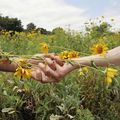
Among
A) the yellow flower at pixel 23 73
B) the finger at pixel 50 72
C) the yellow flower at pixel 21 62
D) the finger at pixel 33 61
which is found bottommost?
the finger at pixel 50 72

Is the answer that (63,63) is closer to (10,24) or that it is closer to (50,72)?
(50,72)

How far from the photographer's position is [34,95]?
293 cm

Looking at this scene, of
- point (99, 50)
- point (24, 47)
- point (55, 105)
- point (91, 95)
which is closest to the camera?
point (99, 50)

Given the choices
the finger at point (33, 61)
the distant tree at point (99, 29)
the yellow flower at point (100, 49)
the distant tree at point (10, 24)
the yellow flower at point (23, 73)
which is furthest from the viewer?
the distant tree at point (10, 24)

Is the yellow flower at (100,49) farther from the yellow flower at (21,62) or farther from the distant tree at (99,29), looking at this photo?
the distant tree at (99,29)

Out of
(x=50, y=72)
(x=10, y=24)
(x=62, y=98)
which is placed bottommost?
(x=62, y=98)

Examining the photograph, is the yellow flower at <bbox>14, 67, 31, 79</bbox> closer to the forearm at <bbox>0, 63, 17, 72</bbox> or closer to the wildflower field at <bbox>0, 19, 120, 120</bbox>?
the forearm at <bbox>0, 63, 17, 72</bbox>

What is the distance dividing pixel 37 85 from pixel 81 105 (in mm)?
306

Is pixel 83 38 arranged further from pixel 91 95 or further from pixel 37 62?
pixel 37 62

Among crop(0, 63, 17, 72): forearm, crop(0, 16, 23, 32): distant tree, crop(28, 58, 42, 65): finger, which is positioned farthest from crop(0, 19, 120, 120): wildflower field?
crop(0, 16, 23, 32): distant tree

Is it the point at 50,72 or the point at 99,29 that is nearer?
the point at 50,72

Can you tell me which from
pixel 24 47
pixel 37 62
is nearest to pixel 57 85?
pixel 37 62

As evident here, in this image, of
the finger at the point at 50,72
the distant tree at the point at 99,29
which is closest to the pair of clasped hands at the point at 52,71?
the finger at the point at 50,72

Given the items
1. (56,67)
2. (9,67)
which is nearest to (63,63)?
(56,67)
